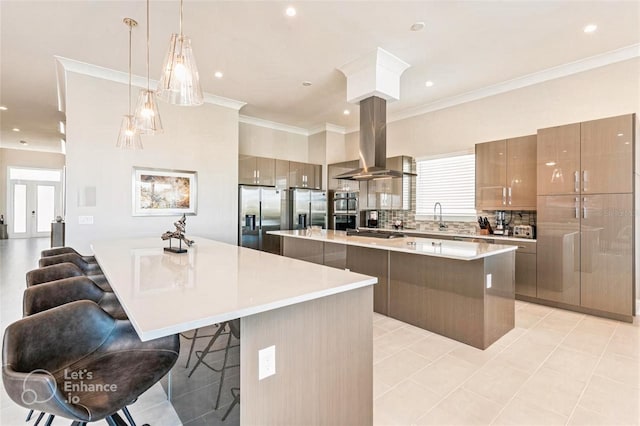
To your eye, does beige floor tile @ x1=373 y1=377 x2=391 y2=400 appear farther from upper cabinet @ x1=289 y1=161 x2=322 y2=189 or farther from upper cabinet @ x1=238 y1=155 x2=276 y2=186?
upper cabinet @ x1=289 y1=161 x2=322 y2=189

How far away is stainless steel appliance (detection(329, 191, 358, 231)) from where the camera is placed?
6402mm

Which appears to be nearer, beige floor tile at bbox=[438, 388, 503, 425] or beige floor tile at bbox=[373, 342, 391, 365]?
beige floor tile at bbox=[438, 388, 503, 425]

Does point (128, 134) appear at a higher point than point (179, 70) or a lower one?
lower

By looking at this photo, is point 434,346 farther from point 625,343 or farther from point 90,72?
point 90,72

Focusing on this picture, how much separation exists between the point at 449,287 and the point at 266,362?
2.27 m

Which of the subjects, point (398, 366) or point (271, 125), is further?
point (271, 125)

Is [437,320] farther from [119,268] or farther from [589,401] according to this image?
[119,268]

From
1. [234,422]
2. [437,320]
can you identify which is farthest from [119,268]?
[437,320]

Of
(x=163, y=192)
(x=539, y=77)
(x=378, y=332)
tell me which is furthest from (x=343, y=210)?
(x=539, y=77)

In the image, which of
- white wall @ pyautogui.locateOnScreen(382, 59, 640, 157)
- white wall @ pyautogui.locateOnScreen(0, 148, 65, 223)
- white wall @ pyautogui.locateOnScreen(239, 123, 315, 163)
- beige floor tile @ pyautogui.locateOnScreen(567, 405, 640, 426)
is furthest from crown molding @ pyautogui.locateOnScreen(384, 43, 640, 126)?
white wall @ pyautogui.locateOnScreen(0, 148, 65, 223)

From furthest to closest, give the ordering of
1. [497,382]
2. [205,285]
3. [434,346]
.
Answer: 1. [434,346]
2. [497,382]
3. [205,285]

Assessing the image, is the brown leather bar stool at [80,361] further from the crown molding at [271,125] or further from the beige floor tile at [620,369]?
the crown molding at [271,125]

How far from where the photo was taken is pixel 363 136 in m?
4.15

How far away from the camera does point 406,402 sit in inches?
77.5
